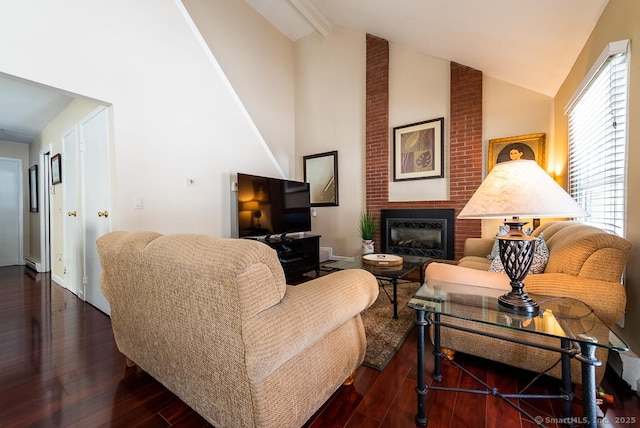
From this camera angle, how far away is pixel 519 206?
104cm

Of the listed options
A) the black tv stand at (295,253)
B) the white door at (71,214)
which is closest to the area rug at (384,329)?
the black tv stand at (295,253)

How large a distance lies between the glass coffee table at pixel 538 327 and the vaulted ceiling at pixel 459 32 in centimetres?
216

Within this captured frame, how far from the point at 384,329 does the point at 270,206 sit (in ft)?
6.74

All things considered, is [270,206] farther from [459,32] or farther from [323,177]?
[459,32]

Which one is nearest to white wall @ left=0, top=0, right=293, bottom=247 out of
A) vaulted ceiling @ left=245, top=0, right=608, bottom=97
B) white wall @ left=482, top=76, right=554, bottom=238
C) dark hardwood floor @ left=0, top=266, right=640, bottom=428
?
dark hardwood floor @ left=0, top=266, right=640, bottom=428

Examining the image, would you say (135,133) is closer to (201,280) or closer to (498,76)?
(201,280)

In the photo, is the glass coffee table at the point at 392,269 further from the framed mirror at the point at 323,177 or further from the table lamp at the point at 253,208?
the framed mirror at the point at 323,177

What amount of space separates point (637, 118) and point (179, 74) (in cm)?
348

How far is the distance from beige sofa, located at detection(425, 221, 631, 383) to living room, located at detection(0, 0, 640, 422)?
1.12ft

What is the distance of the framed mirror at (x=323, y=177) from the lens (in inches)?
181

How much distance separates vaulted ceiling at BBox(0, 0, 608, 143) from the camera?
6.85 feet

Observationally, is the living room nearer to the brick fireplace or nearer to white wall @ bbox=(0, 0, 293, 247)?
white wall @ bbox=(0, 0, 293, 247)

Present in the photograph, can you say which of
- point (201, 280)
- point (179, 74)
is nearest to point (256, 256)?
point (201, 280)

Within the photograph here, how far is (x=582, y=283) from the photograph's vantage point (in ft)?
4.11
